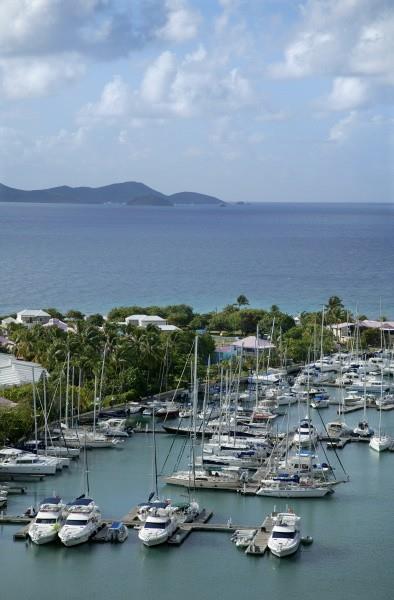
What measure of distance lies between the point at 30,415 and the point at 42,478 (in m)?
6.32

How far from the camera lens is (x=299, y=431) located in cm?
4981

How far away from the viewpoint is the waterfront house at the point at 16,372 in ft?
189

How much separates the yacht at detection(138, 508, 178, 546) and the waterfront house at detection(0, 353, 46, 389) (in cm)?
2071

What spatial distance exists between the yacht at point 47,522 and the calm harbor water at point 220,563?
387 millimetres

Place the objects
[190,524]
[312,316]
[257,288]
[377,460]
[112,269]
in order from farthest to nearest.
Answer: [112,269] < [257,288] < [312,316] < [377,460] < [190,524]

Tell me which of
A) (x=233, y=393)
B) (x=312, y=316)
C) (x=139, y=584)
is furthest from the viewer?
(x=312, y=316)

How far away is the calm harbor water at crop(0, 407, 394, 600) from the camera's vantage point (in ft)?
111

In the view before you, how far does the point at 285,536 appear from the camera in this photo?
35.9 metres

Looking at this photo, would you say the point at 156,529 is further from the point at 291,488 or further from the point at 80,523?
the point at 291,488

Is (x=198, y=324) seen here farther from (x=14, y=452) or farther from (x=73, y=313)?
(x=14, y=452)

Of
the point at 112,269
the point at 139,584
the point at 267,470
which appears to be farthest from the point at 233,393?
the point at 112,269

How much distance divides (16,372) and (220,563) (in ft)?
88.5

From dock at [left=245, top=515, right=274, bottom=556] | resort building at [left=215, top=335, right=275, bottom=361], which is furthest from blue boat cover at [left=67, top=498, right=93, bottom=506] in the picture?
resort building at [left=215, top=335, right=275, bottom=361]

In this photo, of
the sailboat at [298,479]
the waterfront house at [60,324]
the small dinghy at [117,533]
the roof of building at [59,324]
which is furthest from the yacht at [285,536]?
the roof of building at [59,324]
